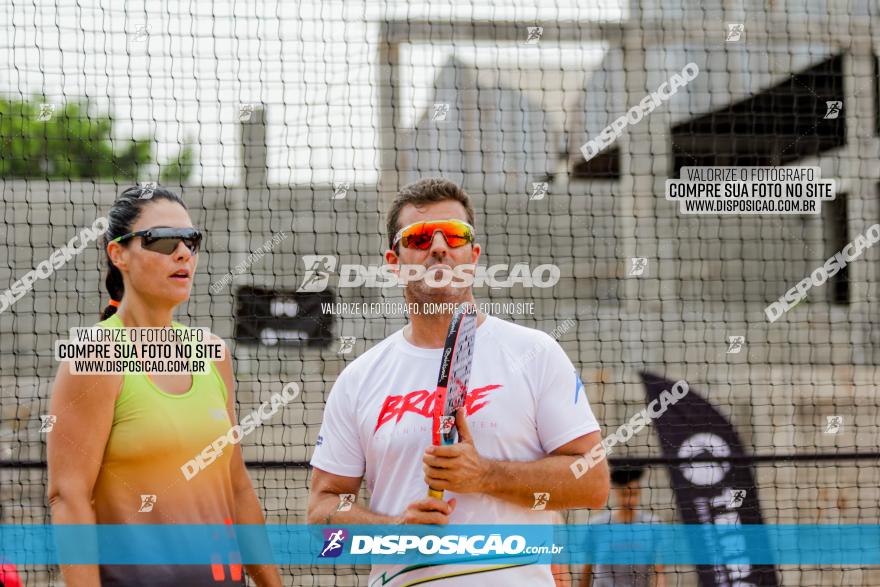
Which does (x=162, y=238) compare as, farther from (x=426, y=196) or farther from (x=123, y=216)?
(x=426, y=196)

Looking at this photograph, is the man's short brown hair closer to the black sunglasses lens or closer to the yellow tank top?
the black sunglasses lens

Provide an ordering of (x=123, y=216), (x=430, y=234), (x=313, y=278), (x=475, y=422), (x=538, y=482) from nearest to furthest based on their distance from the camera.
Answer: (x=538, y=482), (x=475, y=422), (x=430, y=234), (x=123, y=216), (x=313, y=278)

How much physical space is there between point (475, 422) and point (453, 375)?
5.4 inches

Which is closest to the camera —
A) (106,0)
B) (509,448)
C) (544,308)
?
(509,448)

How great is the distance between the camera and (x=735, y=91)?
299 inches

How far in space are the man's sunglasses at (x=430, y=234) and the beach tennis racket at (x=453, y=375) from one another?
22 centimetres

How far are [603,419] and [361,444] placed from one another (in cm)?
427

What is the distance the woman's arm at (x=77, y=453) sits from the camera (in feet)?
7.18

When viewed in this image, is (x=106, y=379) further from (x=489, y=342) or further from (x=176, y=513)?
(x=489, y=342)

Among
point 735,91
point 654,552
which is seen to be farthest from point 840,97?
point 654,552

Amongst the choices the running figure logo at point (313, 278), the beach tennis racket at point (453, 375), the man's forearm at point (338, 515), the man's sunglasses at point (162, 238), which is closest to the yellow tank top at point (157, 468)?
the man's forearm at point (338, 515)

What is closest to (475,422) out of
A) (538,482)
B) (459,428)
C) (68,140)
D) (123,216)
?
(459,428)

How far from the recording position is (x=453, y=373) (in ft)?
7.02

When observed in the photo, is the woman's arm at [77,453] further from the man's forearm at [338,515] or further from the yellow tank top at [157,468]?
the man's forearm at [338,515]
